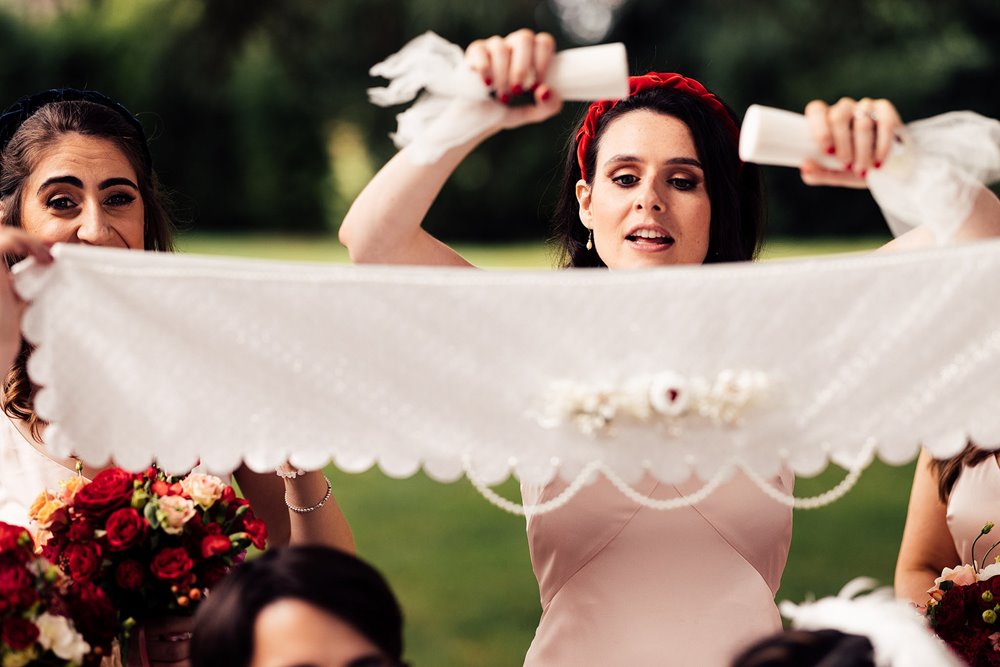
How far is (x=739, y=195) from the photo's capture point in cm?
301

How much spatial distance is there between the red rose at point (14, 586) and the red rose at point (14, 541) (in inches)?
0.7

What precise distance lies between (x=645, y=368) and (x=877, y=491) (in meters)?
8.00

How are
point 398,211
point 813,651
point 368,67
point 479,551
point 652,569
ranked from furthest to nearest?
point 368,67 → point 479,551 → point 652,569 → point 398,211 → point 813,651

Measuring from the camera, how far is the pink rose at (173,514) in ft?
8.06

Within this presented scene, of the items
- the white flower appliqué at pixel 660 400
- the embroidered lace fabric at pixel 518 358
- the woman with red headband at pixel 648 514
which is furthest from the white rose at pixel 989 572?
the white flower appliqué at pixel 660 400

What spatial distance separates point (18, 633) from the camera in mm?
2109

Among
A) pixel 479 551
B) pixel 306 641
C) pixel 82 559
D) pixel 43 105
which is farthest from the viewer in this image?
pixel 479 551

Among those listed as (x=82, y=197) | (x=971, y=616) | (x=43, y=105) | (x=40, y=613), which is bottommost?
(x=971, y=616)

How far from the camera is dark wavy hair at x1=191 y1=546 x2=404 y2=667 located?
203 centimetres

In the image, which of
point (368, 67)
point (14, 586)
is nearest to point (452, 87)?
point (14, 586)

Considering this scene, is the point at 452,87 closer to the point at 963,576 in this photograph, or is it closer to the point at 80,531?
the point at 80,531

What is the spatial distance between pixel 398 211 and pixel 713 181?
81cm

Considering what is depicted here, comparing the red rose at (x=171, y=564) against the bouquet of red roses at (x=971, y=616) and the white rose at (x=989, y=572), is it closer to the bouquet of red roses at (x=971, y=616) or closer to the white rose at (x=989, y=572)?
the bouquet of red roses at (x=971, y=616)

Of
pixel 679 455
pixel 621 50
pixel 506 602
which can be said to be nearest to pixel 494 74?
pixel 621 50
